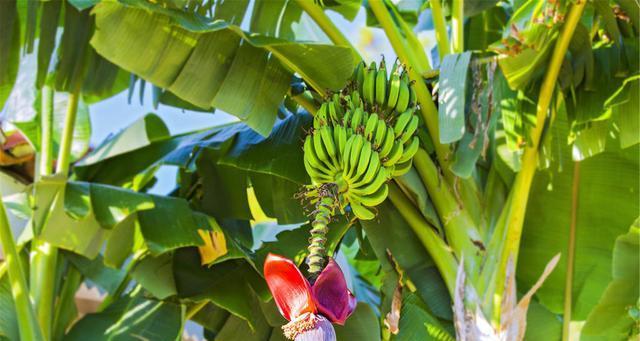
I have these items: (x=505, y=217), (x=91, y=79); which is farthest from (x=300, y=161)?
Answer: (x=91, y=79)

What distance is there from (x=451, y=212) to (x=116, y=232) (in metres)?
0.93

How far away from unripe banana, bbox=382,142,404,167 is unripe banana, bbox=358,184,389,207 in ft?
0.17

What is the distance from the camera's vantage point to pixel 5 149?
132 inches

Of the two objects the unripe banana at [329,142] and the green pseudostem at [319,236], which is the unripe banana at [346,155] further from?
the green pseudostem at [319,236]

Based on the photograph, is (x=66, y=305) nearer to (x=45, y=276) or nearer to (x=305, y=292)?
(x=45, y=276)

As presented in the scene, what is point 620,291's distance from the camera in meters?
2.33

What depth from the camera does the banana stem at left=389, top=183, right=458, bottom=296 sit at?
2184 millimetres

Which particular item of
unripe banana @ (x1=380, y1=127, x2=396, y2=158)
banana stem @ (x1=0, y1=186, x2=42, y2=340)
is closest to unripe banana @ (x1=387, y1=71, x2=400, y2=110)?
unripe banana @ (x1=380, y1=127, x2=396, y2=158)

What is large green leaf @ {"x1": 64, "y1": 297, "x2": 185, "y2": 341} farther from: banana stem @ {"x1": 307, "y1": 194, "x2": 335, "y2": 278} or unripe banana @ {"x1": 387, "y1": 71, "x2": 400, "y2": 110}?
banana stem @ {"x1": 307, "y1": 194, "x2": 335, "y2": 278}

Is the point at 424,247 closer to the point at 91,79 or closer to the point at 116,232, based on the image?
the point at 116,232

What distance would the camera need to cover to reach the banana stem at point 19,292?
7.05 feet

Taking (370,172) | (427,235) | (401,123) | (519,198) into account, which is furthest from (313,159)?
(519,198)

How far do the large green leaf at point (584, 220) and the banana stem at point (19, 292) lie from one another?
146 centimetres

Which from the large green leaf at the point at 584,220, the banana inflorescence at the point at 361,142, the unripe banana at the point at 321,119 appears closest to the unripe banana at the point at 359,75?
the banana inflorescence at the point at 361,142
